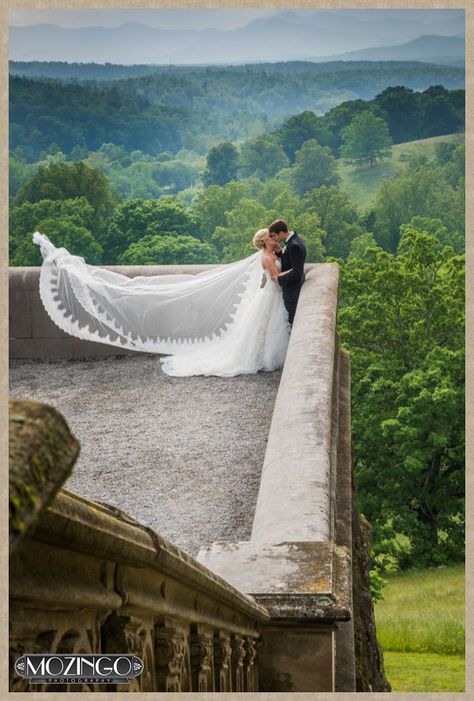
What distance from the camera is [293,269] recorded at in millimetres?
10812

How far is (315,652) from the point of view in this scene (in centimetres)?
487

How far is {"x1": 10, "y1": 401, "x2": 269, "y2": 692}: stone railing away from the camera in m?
1.42

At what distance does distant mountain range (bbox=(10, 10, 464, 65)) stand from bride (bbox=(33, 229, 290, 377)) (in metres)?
92.0

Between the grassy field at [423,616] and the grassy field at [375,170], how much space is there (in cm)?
5603

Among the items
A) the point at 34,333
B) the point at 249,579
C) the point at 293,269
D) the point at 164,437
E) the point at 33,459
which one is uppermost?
the point at 293,269

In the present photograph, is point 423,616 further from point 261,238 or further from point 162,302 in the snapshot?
point 261,238

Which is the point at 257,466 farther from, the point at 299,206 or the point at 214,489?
the point at 299,206

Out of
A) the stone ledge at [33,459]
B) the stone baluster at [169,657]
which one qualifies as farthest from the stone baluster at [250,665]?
the stone ledge at [33,459]

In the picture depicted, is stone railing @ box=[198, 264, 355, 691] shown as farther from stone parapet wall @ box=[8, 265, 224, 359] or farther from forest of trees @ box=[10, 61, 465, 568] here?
forest of trees @ box=[10, 61, 465, 568]

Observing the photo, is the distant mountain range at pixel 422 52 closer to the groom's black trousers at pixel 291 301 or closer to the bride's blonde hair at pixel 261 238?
the bride's blonde hair at pixel 261 238

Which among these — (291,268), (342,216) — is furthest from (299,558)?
(342,216)

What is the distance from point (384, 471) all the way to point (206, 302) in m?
25.2

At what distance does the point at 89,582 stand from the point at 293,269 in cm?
876

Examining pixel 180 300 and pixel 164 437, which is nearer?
pixel 164 437
